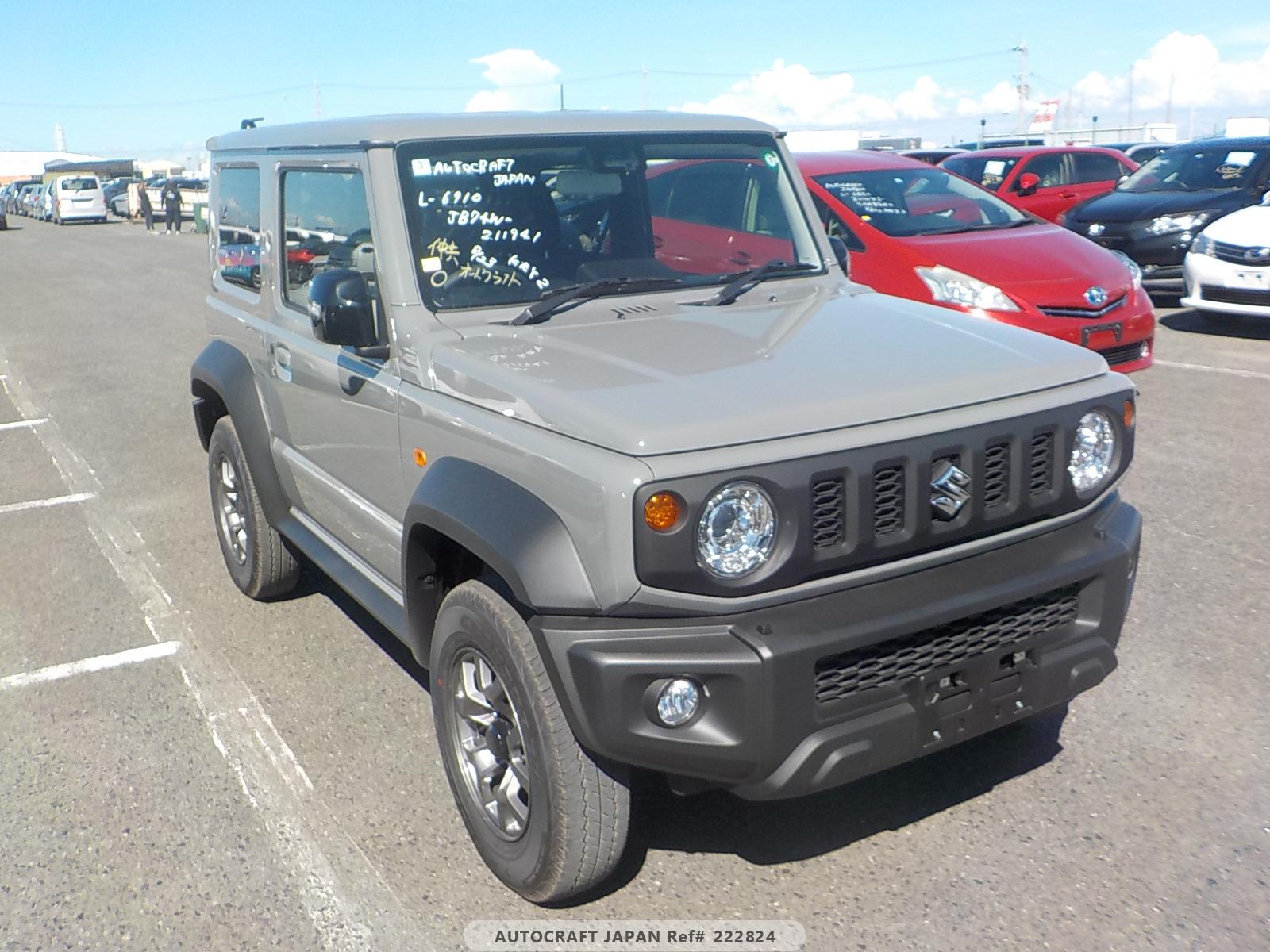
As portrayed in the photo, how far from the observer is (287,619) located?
5.00 meters

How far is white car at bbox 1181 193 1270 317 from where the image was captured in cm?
1019

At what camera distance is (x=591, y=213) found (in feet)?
12.4

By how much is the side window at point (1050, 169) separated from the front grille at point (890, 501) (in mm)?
13781

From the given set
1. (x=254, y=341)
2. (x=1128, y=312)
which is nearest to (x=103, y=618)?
(x=254, y=341)

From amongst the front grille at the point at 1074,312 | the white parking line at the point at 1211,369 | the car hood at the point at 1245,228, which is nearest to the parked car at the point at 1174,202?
the car hood at the point at 1245,228

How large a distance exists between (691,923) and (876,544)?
107cm

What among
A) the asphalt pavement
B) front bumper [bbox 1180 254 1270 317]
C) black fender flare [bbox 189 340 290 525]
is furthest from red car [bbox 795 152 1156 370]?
black fender flare [bbox 189 340 290 525]

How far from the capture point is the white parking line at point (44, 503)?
675 cm

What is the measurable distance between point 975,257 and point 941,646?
5.69m

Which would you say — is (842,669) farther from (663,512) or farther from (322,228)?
(322,228)

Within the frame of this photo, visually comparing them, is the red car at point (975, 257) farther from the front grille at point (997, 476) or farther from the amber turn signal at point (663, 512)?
the amber turn signal at point (663, 512)

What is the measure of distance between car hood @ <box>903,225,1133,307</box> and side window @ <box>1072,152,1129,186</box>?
8.03 meters

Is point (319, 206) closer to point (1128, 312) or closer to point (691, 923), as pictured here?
point (691, 923)

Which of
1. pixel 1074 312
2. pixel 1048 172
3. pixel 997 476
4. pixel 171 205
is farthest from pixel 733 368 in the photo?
pixel 171 205
